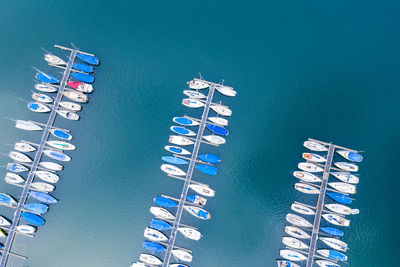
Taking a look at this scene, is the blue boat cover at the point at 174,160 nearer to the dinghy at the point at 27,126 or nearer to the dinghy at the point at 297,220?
the dinghy at the point at 297,220

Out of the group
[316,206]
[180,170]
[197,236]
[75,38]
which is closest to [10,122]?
[75,38]

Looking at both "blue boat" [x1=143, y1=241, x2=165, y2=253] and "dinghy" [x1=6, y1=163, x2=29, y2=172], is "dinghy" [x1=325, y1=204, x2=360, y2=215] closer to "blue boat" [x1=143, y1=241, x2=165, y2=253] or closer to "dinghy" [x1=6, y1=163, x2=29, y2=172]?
"blue boat" [x1=143, y1=241, x2=165, y2=253]

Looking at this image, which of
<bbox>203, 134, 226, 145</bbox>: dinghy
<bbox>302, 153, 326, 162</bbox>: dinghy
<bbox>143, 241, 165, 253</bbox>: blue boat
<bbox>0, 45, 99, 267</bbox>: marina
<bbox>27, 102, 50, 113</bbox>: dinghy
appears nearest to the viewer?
<bbox>143, 241, 165, 253</bbox>: blue boat

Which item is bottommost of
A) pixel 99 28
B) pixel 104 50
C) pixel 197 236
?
pixel 197 236

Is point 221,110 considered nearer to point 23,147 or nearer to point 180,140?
point 180,140

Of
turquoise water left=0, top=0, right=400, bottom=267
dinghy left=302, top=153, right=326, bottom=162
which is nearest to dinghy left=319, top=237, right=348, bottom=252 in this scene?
turquoise water left=0, top=0, right=400, bottom=267

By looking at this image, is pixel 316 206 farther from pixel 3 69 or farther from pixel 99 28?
pixel 3 69

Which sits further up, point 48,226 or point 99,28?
point 99,28
